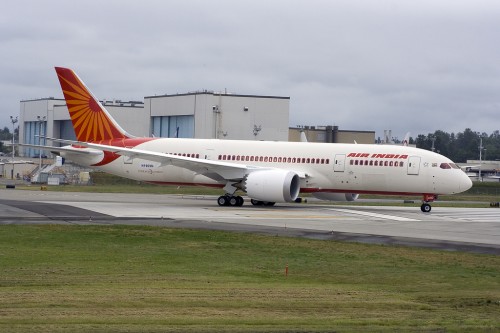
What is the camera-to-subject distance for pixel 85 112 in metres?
50.4

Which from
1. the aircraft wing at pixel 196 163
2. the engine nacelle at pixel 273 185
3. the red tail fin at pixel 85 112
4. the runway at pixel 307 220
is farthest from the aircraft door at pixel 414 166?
the red tail fin at pixel 85 112

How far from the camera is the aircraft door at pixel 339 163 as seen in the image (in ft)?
149

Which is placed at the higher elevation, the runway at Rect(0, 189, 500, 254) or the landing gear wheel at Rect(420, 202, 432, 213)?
the landing gear wheel at Rect(420, 202, 432, 213)

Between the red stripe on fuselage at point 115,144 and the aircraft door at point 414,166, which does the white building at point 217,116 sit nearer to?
the red stripe on fuselage at point 115,144

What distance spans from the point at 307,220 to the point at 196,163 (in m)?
10.5

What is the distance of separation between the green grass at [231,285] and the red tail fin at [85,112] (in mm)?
22966

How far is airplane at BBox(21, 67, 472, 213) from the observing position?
44.2 meters

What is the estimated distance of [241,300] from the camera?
1584cm

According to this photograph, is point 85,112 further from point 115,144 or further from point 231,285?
point 231,285

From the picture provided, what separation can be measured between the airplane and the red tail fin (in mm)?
58

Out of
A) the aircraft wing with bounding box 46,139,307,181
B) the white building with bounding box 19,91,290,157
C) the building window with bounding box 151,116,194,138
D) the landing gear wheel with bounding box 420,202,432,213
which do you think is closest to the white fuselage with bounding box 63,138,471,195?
the landing gear wheel with bounding box 420,202,432,213

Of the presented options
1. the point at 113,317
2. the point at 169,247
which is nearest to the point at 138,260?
the point at 169,247

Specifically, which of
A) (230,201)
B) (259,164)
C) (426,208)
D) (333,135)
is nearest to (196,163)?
(230,201)

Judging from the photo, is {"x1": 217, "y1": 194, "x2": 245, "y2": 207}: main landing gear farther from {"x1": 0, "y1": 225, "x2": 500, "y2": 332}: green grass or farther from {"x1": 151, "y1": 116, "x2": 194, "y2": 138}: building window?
{"x1": 151, "y1": 116, "x2": 194, "y2": 138}: building window
